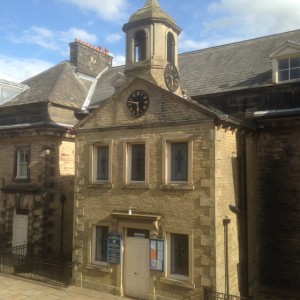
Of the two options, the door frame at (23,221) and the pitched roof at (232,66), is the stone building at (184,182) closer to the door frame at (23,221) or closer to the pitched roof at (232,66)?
the pitched roof at (232,66)

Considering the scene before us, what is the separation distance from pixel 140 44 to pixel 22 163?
Result: 9.31 meters

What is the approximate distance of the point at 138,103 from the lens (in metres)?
13.7

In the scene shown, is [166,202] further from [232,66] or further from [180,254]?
[232,66]

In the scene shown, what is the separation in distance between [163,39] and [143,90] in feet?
10.9

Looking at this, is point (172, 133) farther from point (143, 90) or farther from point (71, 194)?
point (71, 194)

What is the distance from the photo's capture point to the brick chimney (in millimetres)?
24359

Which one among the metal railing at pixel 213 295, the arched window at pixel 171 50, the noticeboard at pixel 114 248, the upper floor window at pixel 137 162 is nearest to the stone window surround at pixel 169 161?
the upper floor window at pixel 137 162

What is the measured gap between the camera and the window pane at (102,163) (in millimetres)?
14625

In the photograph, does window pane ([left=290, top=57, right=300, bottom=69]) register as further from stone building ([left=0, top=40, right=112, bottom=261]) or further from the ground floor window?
stone building ([left=0, top=40, right=112, bottom=261])

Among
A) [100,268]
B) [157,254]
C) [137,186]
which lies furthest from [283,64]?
[100,268]

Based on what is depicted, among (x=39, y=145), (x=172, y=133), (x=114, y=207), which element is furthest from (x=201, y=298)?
(x=39, y=145)

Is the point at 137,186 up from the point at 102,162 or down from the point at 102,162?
down

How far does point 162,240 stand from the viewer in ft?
41.3

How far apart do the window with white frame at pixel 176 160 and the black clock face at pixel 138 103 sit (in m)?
1.64
